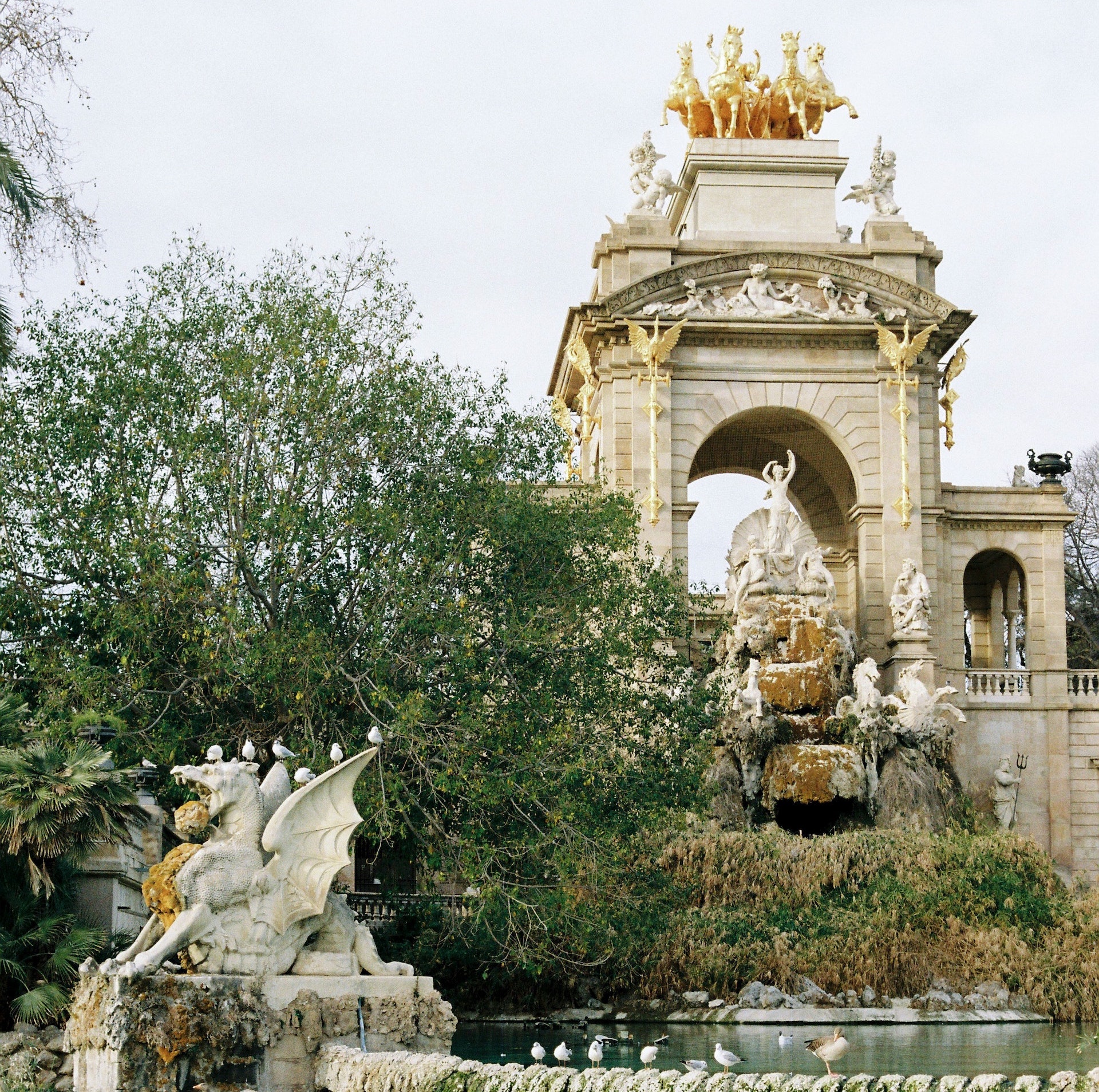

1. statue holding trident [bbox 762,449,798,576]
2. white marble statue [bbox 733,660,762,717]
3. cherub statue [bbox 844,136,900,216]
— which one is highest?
cherub statue [bbox 844,136,900,216]

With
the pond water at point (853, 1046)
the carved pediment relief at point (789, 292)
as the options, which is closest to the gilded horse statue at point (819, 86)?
the carved pediment relief at point (789, 292)

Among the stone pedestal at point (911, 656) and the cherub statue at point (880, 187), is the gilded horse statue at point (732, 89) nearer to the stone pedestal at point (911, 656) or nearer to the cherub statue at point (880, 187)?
the cherub statue at point (880, 187)

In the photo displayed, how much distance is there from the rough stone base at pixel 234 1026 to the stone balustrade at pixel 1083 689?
30238 millimetres

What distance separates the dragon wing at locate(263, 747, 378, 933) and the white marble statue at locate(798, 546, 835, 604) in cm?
2387

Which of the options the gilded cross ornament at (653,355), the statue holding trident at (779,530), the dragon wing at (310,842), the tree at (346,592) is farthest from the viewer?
the gilded cross ornament at (653,355)

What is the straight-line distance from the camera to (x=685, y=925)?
27641 mm

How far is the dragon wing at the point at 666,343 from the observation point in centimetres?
4088

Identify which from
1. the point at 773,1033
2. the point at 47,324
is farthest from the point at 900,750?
the point at 47,324

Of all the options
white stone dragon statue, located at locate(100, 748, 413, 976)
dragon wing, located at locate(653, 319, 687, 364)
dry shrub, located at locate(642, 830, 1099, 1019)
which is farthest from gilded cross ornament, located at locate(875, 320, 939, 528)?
white stone dragon statue, located at locate(100, 748, 413, 976)

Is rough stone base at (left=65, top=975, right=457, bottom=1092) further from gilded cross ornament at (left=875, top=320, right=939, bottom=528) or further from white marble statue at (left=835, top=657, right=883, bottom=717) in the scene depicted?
gilded cross ornament at (left=875, top=320, right=939, bottom=528)

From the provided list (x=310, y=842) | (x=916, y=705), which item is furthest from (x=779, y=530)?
(x=310, y=842)

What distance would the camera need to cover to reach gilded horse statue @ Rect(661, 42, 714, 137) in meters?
45.8

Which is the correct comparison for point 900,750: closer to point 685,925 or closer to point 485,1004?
point 685,925

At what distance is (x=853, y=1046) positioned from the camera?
2202 centimetres
